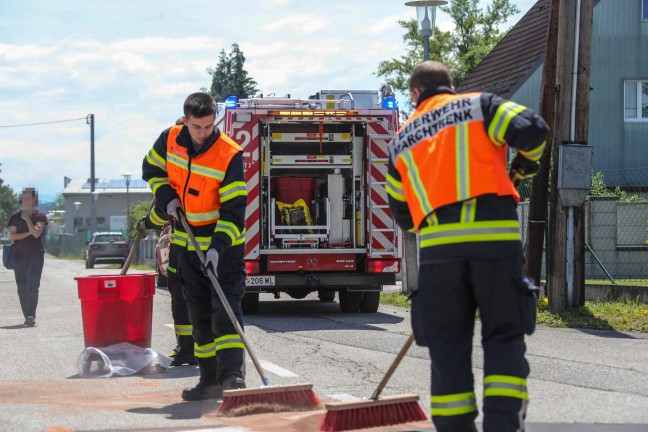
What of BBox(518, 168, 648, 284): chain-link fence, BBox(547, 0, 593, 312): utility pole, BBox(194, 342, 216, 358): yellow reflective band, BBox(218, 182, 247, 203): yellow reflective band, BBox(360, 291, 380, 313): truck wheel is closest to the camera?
BBox(218, 182, 247, 203): yellow reflective band

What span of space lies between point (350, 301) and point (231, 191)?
25.7ft

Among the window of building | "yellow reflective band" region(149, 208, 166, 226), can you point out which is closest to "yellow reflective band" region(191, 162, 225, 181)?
"yellow reflective band" region(149, 208, 166, 226)

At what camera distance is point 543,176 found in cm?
1288

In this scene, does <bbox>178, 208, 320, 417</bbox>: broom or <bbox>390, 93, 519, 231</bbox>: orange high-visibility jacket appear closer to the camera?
<bbox>390, 93, 519, 231</bbox>: orange high-visibility jacket

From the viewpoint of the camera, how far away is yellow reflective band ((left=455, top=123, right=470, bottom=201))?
4.75m

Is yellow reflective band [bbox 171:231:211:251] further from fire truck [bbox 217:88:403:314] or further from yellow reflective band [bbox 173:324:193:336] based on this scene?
fire truck [bbox 217:88:403:314]

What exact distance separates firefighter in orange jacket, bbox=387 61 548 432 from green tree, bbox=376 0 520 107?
3965 centimetres

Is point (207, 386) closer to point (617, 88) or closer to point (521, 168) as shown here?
point (521, 168)

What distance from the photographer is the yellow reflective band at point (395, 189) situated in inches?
204

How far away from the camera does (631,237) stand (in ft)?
62.3

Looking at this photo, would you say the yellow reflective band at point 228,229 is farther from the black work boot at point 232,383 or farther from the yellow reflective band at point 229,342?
the black work boot at point 232,383

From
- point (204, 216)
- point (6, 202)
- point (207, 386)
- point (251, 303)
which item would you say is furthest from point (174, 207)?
point (6, 202)

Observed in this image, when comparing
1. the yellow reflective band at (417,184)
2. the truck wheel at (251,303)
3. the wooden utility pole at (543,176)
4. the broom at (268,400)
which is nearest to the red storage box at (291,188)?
the truck wheel at (251,303)

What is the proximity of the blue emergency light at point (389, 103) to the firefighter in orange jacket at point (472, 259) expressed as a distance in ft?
29.5
